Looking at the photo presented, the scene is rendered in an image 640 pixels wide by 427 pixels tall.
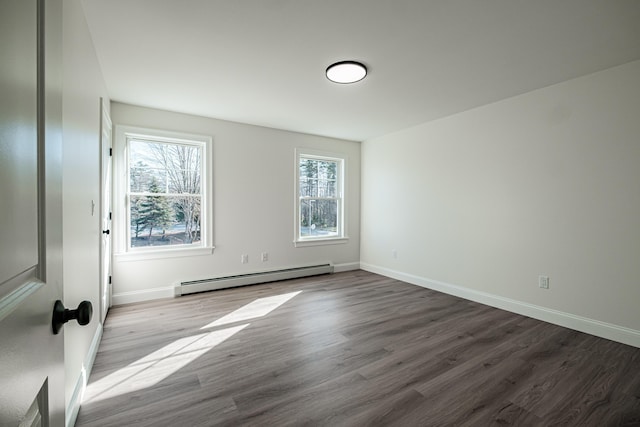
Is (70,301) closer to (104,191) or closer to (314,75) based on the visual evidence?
(104,191)

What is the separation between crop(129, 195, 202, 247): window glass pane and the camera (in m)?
3.80

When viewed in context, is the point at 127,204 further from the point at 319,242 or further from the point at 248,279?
the point at 319,242

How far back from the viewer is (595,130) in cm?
280

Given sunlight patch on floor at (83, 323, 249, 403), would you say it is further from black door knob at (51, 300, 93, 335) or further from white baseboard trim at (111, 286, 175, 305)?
black door knob at (51, 300, 93, 335)

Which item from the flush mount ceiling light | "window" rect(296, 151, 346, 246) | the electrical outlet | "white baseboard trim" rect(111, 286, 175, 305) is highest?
the flush mount ceiling light

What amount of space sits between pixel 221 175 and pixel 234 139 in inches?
23.2

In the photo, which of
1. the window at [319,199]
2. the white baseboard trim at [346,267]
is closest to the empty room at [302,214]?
the window at [319,199]

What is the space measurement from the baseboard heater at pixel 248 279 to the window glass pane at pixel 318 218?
61 cm

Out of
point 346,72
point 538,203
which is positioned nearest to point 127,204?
point 346,72

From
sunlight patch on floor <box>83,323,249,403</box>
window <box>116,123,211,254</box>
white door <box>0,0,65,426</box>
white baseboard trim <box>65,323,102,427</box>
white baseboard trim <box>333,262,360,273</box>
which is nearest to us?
white door <box>0,0,65,426</box>

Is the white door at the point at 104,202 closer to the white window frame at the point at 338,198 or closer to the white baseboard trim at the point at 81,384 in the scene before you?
the white baseboard trim at the point at 81,384

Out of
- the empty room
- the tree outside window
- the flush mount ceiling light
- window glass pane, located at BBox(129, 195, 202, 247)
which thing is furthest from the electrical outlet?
window glass pane, located at BBox(129, 195, 202, 247)

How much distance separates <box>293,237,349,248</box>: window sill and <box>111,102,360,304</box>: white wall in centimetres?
8

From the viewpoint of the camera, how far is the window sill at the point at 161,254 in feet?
11.9
